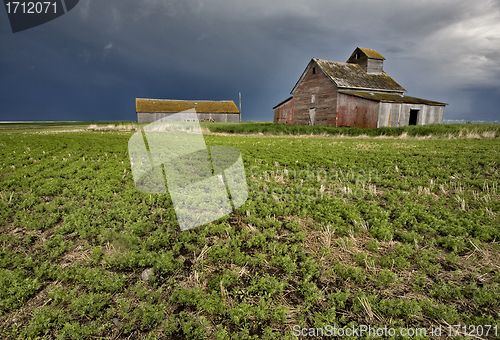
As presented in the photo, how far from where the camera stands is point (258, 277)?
4.11m

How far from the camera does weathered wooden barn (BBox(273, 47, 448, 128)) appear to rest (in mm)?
28500

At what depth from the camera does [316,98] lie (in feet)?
111

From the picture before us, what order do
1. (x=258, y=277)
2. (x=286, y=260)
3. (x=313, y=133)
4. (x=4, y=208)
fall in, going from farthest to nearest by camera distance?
(x=313, y=133), (x=4, y=208), (x=286, y=260), (x=258, y=277)

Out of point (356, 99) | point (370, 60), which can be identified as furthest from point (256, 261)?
point (370, 60)

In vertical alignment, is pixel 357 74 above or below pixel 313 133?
above

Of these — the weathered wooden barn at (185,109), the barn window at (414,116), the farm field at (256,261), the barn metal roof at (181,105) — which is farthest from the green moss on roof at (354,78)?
the barn metal roof at (181,105)

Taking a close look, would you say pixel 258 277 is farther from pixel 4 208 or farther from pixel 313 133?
pixel 313 133

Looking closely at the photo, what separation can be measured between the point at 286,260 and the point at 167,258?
235 centimetres

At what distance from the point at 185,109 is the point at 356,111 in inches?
1939

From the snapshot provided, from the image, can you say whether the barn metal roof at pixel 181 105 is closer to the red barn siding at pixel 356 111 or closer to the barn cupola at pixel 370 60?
the barn cupola at pixel 370 60

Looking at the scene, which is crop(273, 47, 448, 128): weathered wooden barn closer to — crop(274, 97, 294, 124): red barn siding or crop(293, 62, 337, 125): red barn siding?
crop(293, 62, 337, 125): red barn siding

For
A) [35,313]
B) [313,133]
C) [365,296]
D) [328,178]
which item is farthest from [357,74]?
[35,313]

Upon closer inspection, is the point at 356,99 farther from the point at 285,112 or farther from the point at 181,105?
the point at 181,105

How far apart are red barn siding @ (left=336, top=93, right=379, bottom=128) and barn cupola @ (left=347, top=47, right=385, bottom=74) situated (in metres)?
12.5
